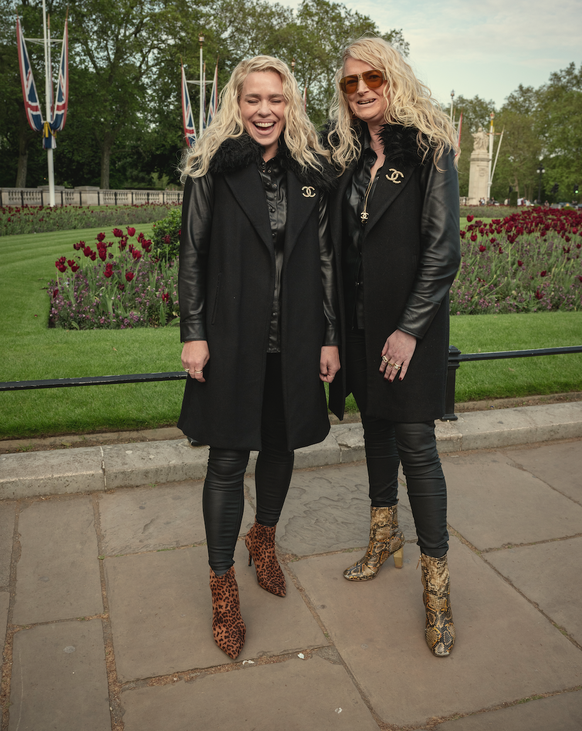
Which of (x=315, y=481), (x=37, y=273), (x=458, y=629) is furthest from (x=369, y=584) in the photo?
(x=37, y=273)

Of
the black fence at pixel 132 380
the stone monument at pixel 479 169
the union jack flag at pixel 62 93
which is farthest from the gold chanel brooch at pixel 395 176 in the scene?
the stone monument at pixel 479 169

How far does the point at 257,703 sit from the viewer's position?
211cm

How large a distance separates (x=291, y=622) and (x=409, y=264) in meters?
1.48

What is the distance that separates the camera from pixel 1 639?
2.37m

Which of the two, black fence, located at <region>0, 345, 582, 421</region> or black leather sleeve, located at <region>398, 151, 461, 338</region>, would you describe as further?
black fence, located at <region>0, 345, 582, 421</region>

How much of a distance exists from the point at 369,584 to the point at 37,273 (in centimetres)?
892

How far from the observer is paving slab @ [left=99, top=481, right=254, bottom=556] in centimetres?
308

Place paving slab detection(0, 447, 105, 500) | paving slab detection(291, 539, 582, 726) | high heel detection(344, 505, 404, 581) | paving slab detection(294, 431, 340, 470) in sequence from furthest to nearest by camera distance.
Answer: paving slab detection(294, 431, 340, 470) < paving slab detection(0, 447, 105, 500) < high heel detection(344, 505, 404, 581) < paving slab detection(291, 539, 582, 726)

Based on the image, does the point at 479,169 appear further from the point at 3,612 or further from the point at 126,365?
the point at 3,612

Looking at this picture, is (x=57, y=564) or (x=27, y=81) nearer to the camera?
(x=57, y=564)

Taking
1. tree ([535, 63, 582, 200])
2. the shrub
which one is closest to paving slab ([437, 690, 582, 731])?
the shrub

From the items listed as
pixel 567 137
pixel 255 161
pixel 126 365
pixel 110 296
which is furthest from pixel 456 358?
pixel 567 137

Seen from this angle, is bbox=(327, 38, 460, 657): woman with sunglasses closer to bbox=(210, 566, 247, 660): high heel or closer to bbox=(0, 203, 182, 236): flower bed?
bbox=(210, 566, 247, 660): high heel

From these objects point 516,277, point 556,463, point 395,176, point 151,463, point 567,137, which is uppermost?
point 567,137
